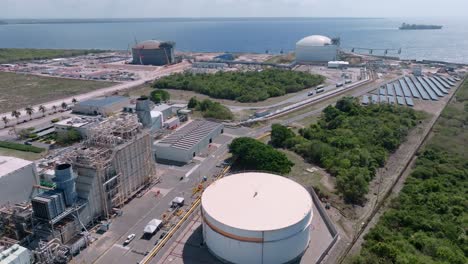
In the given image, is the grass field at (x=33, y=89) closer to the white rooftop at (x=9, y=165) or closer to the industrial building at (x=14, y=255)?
the white rooftop at (x=9, y=165)

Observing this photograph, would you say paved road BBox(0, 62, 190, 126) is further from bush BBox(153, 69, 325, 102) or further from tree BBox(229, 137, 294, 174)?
tree BBox(229, 137, 294, 174)

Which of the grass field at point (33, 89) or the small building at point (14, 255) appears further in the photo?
the grass field at point (33, 89)

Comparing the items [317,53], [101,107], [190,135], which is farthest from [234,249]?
[317,53]

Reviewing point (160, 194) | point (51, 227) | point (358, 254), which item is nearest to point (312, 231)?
point (358, 254)

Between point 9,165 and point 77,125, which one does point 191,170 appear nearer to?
point 9,165

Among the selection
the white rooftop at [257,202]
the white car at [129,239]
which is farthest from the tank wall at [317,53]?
the white car at [129,239]

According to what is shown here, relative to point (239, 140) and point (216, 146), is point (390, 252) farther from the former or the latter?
point (216, 146)

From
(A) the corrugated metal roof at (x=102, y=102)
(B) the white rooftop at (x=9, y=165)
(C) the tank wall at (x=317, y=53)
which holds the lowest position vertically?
(A) the corrugated metal roof at (x=102, y=102)

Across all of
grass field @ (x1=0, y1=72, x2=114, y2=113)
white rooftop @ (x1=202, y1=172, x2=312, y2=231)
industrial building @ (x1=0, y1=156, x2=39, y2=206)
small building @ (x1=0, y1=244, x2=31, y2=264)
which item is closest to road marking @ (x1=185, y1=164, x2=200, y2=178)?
white rooftop @ (x1=202, y1=172, x2=312, y2=231)
